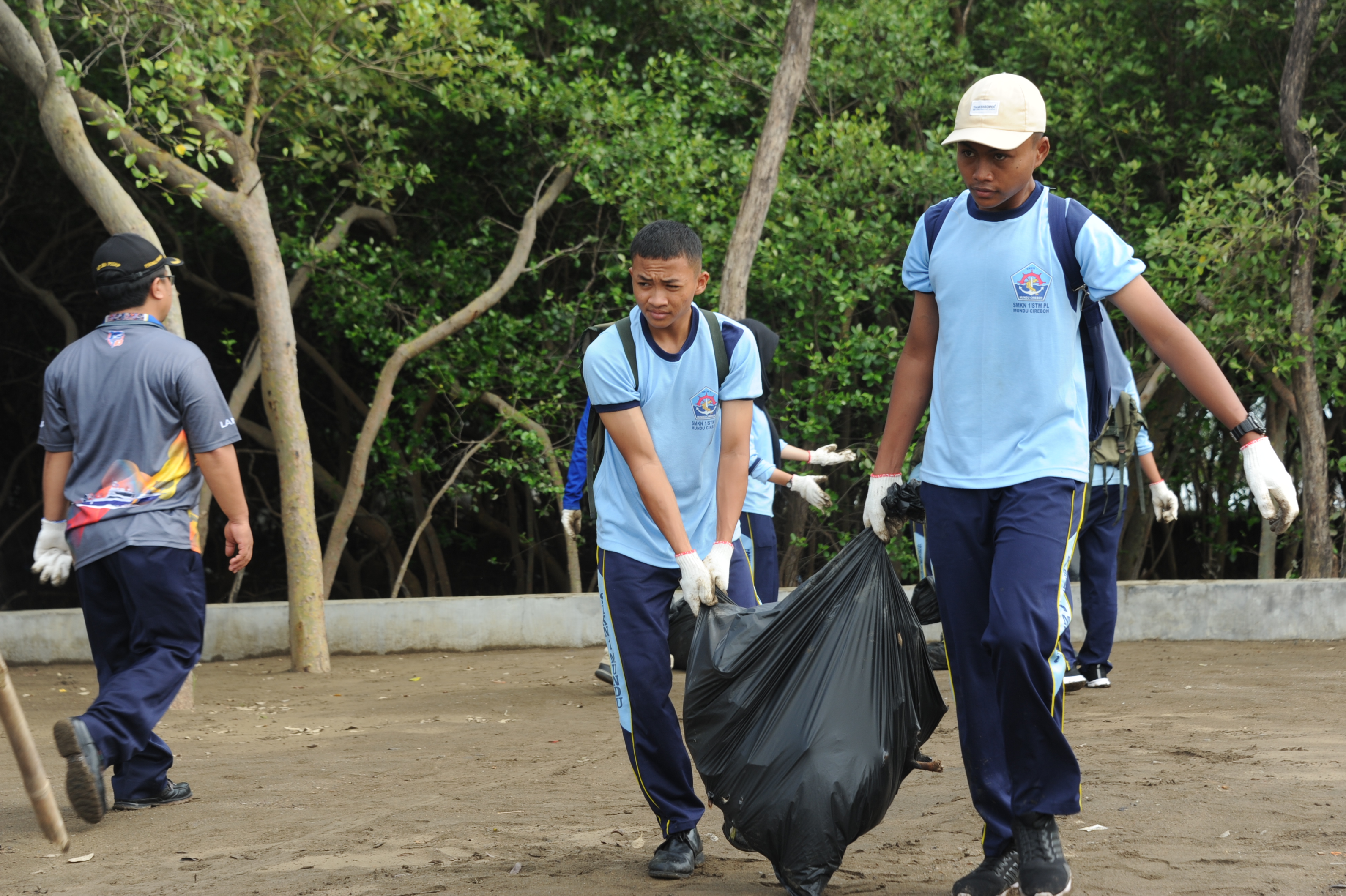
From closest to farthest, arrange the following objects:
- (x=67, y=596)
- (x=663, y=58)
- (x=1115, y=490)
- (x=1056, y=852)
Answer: (x=1056, y=852) < (x=1115, y=490) < (x=663, y=58) < (x=67, y=596)

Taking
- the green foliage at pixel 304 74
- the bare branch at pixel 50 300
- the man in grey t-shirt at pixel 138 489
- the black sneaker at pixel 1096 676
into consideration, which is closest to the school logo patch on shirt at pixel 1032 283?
the man in grey t-shirt at pixel 138 489

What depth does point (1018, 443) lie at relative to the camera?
292 centimetres

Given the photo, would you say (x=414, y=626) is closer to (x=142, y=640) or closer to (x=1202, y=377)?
(x=142, y=640)

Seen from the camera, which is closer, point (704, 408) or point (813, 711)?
point (813, 711)

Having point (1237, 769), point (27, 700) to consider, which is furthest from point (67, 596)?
point (1237, 769)

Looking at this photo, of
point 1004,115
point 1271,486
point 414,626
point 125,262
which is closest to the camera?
point 1271,486

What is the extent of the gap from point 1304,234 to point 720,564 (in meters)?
6.51

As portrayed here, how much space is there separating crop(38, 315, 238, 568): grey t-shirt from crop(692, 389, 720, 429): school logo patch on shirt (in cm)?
189

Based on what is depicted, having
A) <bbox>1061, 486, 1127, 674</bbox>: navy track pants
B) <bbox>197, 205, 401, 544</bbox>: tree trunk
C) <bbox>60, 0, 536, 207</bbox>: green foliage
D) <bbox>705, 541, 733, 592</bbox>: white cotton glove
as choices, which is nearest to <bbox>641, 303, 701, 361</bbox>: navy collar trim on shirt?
<bbox>705, 541, 733, 592</bbox>: white cotton glove

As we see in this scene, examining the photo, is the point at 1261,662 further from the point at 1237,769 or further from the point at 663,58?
the point at 663,58

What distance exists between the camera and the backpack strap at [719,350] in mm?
3475

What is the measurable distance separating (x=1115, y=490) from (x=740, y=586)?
355 centimetres

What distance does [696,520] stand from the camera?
350 cm

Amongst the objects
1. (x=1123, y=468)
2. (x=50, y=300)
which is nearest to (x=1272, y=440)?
(x=1123, y=468)
